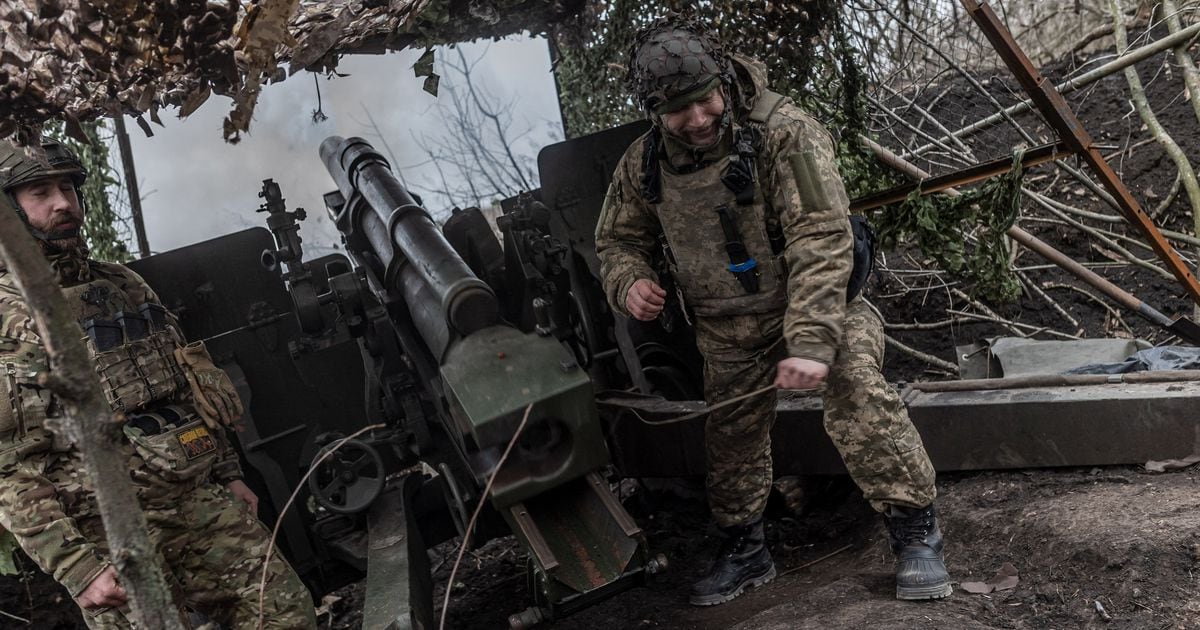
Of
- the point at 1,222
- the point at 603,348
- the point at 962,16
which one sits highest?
the point at 962,16

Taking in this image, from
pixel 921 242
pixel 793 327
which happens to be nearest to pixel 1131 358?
pixel 921 242

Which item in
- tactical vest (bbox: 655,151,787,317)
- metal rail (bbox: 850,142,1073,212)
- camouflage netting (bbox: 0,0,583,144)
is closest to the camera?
camouflage netting (bbox: 0,0,583,144)

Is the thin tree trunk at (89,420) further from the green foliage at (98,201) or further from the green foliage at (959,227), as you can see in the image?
the green foliage at (98,201)

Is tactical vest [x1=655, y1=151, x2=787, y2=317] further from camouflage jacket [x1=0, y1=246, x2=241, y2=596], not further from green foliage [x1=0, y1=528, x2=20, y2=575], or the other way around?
green foliage [x1=0, y1=528, x2=20, y2=575]

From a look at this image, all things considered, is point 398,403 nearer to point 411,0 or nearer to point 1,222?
point 411,0

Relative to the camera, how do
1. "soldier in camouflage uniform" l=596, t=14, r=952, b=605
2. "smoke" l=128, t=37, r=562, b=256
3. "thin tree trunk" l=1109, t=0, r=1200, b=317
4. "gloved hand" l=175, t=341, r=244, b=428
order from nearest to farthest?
"soldier in camouflage uniform" l=596, t=14, r=952, b=605 < "gloved hand" l=175, t=341, r=244, b=428 < "thin tree trunk" l=1109, t=0, r=1200, b=317 < "smoke" l=128, t=37, r=562, b=256

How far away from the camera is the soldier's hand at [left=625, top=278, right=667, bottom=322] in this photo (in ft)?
12.7

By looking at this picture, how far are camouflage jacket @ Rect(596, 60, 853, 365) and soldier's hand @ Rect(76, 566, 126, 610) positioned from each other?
1.99 meters

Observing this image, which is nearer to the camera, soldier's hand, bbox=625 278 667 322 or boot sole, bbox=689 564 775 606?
soldier's hand, bbox=625 278 667 322

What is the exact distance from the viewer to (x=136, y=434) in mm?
3791

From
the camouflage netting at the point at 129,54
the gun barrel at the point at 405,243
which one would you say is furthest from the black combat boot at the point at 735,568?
the camouflage netting at the point at 129,54

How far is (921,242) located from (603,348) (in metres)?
1.68

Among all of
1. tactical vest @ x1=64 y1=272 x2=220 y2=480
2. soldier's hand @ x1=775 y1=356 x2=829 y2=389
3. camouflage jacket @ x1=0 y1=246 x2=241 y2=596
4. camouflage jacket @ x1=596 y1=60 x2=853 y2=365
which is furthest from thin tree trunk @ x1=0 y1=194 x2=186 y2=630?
camouflage jacket @ x1=596 y1=60 x2=853 y2=365

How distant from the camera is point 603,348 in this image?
5473 mm
